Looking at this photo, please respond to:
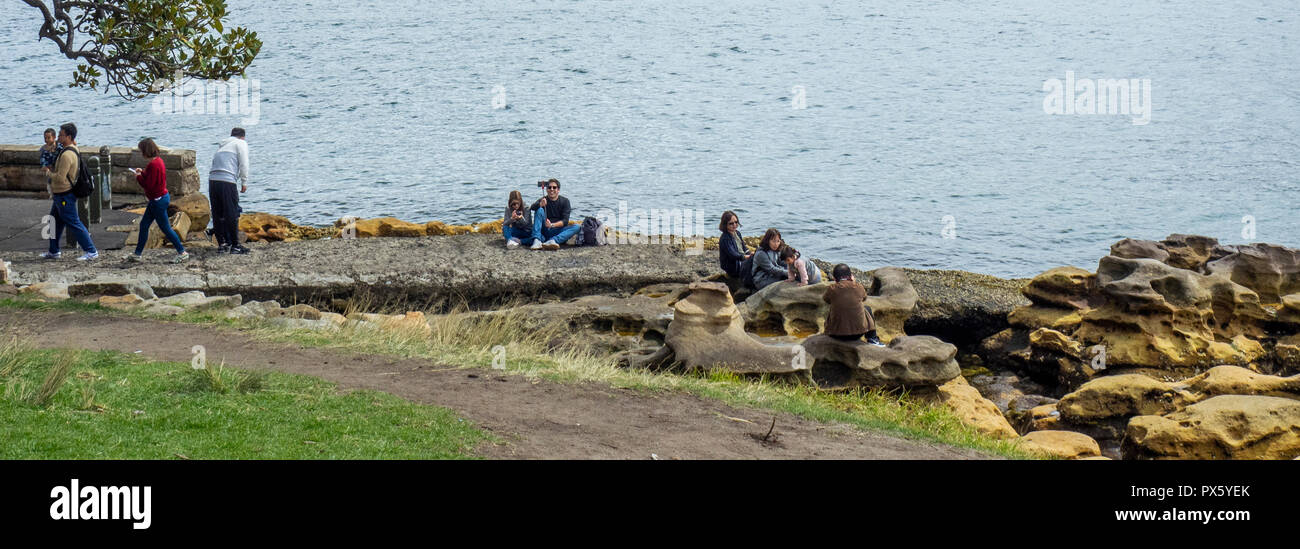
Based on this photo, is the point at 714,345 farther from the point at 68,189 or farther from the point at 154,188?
the point at 68,189

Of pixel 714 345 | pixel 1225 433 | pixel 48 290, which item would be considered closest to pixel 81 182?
pixel 48 290

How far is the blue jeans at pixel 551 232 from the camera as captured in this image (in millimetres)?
18828

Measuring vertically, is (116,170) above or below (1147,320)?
above

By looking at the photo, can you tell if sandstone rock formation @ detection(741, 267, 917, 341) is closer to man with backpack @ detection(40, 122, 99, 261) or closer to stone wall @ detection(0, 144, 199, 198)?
man with backpack @ detection(40, 122, 99, 261)

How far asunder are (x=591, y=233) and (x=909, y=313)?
231 inches

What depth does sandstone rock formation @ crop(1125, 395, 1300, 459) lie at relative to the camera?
10766mm

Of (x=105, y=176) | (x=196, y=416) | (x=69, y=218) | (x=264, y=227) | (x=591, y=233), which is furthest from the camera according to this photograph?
(x=264, y=227)

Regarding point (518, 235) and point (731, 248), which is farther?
point (518, 235)

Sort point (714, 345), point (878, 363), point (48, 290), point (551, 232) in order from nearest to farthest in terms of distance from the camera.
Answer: point (714, 345)
point (878, 363)
point (48, 290)
point (551, 232)

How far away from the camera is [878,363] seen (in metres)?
13.1

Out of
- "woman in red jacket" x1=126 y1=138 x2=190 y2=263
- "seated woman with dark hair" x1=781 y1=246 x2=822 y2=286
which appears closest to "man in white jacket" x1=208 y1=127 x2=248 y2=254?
"woman in red jacket" x1=126 y1=138 x2=190 y2=263

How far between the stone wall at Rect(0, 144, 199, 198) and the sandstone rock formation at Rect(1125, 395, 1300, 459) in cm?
1731

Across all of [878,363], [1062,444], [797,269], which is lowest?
[1062,444]

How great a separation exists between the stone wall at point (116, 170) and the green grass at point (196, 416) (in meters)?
11.5
